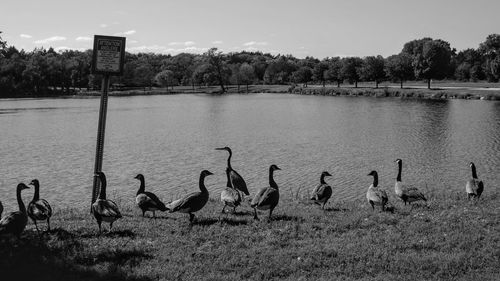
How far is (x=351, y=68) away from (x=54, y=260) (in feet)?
471

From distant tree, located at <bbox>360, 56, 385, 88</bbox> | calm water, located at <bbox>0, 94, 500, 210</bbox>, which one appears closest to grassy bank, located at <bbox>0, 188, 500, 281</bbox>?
calm water, located at <bbox>0, 94, 500, 210</bbox>

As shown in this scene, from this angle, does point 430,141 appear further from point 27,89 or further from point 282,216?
point 27,89

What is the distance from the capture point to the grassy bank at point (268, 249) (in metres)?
9.99

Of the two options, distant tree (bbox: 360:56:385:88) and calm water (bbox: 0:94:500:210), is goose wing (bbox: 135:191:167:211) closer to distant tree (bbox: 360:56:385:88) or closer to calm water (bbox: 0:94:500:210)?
calm water (bbox: 0:94:500:210)

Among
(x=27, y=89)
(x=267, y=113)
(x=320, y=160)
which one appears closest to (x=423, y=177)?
(x=320, y=160)

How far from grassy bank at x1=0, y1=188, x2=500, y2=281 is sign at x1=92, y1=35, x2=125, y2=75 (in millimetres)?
4566

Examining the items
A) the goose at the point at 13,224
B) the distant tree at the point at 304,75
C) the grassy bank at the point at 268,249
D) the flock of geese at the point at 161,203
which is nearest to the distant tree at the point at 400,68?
the distant tree at the point at 304,75

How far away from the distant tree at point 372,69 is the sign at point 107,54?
13019cm

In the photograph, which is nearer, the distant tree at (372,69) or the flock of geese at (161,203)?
the flock of geese at (161,203)

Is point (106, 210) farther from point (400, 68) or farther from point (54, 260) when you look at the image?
point (400, 68)

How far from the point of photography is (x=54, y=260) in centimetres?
1042

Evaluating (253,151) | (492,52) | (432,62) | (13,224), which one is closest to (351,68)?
(432,62)

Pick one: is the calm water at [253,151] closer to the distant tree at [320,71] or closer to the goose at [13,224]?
the goose at [13,224]

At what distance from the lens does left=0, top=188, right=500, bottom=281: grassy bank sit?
393 inches
